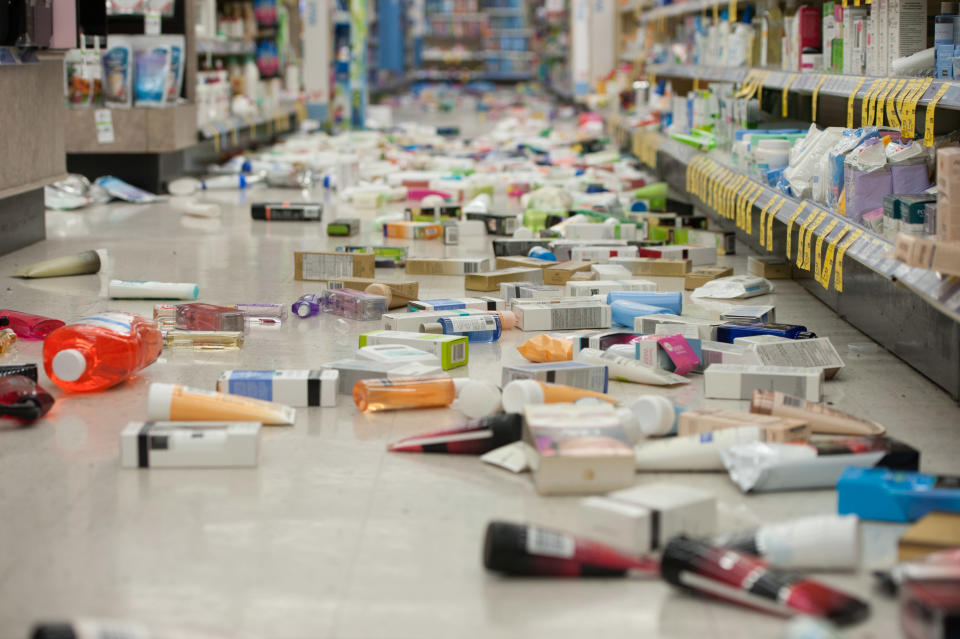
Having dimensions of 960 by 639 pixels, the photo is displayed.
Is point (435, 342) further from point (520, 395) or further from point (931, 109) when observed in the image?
point (931, 109)

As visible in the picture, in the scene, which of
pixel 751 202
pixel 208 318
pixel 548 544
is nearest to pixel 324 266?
pixel 208 318

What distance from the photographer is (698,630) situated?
5.64 ft

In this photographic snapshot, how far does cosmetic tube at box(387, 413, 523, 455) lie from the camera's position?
253 centimetres

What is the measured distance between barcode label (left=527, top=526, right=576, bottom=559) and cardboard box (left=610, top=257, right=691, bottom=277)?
3134 mm

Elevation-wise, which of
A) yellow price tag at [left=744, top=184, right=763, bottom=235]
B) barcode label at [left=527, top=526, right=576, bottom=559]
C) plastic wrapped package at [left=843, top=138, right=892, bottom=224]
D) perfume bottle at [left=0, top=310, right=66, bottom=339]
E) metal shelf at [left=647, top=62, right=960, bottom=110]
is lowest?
barcode label at [left=527, top=526, right=576, bottom=559]

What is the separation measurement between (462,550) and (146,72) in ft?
22.1

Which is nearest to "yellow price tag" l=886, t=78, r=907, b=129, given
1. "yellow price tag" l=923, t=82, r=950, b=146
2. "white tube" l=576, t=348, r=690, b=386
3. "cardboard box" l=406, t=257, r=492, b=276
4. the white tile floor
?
"yellow price tag" l=923, t=82, r=950, b=146

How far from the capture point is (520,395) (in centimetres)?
263

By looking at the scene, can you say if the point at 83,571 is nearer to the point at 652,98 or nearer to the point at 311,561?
the point at 311,561

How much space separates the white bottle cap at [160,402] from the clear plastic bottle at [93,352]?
0.41 m

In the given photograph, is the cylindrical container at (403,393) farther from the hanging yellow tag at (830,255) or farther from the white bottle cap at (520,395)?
the hanging yellow tag at (830,255)

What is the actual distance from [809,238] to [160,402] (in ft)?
7.34

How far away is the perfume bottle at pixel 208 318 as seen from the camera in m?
3.71

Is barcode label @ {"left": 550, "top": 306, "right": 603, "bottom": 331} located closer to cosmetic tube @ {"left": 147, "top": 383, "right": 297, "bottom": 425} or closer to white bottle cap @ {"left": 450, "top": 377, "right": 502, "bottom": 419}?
white bottle cap @ {"left": 450, "top": 377, "right": 502, "bottom": 419}
